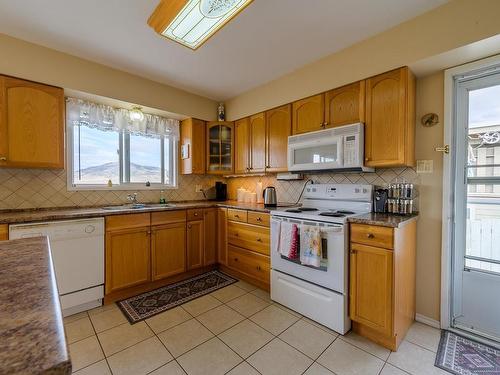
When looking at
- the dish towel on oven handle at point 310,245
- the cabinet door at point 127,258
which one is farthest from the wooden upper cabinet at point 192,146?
the dish towel on oven handle at point 310,245

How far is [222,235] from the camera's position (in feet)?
10.3

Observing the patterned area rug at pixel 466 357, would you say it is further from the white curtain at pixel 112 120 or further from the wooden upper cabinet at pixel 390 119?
the white curtain at pixel 112 120

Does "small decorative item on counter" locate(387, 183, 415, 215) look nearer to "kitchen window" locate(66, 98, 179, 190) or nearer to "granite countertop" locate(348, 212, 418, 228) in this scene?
"granite countertop" locate(348, 212, 418, 228)

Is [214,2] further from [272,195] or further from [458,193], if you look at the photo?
[458,193]

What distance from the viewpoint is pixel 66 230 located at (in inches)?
82.2

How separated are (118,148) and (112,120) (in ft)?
1.20

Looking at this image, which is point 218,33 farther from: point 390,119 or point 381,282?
point 381,282

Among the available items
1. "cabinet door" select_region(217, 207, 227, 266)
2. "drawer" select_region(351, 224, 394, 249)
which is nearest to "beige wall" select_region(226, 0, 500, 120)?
"drawer" select_region(351, 224, 394, 249)

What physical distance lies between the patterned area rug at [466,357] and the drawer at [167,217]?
2.57 metres

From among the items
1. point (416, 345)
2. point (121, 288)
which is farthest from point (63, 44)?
point (416, 345)

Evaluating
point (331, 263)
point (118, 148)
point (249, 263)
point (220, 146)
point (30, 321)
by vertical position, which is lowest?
point (249, 263)

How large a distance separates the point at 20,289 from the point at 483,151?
2.76 meters

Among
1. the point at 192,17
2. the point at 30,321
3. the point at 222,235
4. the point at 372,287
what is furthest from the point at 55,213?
the point at 372,287

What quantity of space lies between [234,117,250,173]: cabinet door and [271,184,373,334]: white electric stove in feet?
3.65
